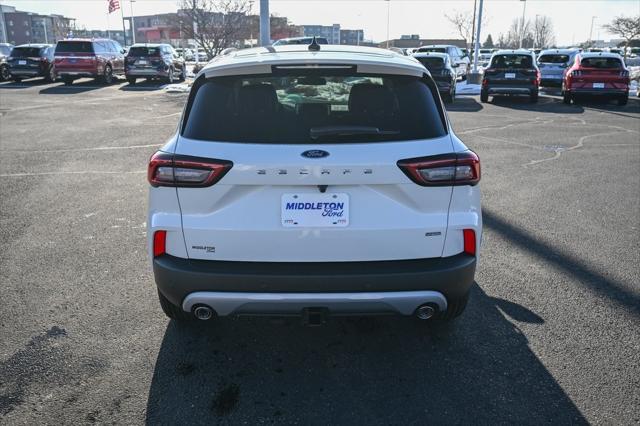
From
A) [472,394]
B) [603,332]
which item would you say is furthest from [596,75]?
[472,394]

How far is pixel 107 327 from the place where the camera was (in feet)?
12.1

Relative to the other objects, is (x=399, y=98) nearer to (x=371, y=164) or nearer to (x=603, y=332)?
(x=371, y=164)

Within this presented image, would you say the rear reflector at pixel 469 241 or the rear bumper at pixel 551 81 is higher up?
the rear bumper at pixel 551 81

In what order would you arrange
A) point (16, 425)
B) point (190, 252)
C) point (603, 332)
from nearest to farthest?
point (16, 425), point (190, 252), point (603, 332)

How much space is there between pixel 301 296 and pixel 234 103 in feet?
3.61

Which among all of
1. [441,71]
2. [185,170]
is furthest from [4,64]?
[185,170]

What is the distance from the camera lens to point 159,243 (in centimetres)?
295

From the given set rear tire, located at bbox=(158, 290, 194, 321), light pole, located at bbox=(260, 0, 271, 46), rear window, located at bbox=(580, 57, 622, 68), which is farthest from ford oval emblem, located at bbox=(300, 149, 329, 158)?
rear window, located at bbox=(580, 57, 622, 68)

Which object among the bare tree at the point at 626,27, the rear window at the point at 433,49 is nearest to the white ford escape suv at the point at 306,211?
the rear window at the point at 433,49

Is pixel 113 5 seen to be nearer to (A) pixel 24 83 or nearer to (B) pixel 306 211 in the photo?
(A) pixel 24 83

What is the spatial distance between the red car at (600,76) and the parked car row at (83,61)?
1772cm

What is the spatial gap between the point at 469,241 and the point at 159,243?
66.7 inches

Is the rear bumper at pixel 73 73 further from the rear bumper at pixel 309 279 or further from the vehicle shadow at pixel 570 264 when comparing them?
the rear bumper at pixel 309 279

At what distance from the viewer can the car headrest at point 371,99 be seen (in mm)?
3152
